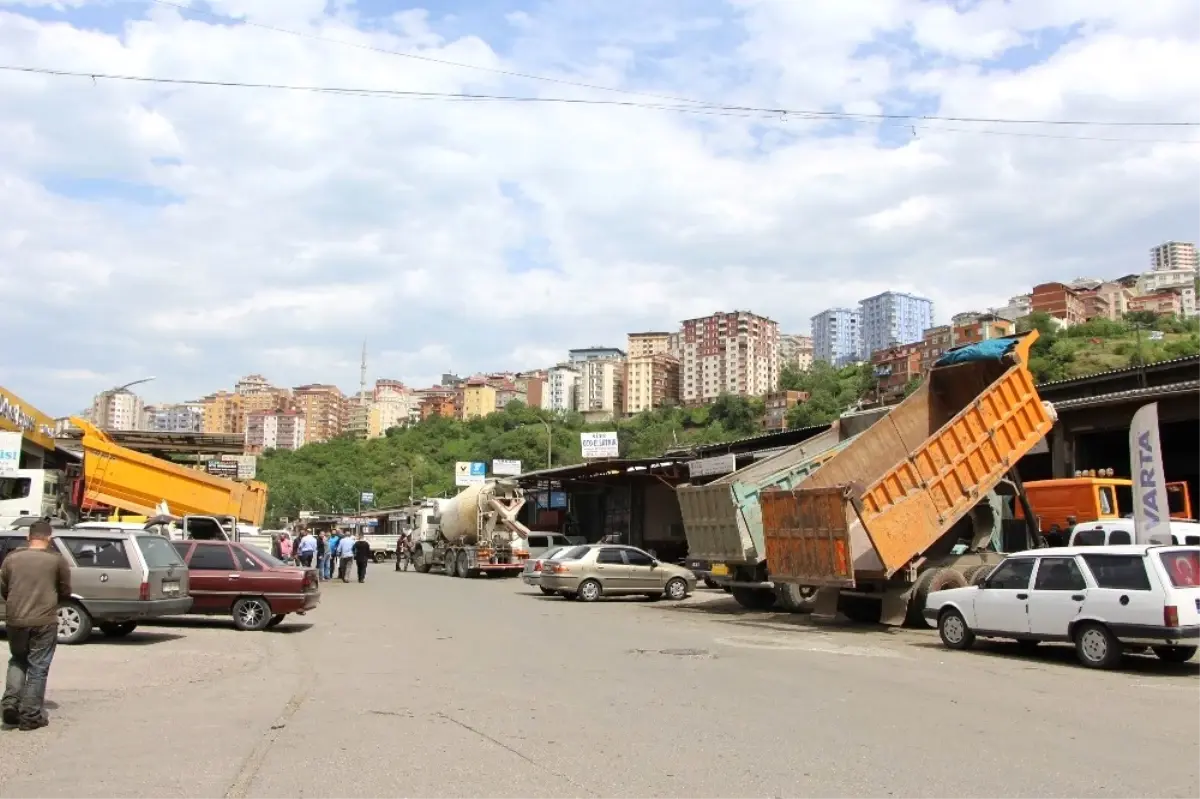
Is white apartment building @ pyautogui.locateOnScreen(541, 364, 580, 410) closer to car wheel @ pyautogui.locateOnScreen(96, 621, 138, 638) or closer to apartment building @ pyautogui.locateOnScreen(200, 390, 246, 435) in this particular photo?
apartment building @ pyautogui.locateOnScreen(200, 390, 246, 435)

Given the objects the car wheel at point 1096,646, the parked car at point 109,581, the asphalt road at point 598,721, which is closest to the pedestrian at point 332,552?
the asphalt road at point 598,721

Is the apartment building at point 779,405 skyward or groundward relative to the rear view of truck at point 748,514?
skyward

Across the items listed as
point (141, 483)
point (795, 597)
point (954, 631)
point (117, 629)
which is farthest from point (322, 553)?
point (954, 631)

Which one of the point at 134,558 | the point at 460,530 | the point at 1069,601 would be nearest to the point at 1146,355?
the point at 460,530

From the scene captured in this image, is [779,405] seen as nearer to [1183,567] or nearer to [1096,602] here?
[1096,602]

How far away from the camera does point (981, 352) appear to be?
63.2 feet

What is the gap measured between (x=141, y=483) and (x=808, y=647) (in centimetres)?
1939

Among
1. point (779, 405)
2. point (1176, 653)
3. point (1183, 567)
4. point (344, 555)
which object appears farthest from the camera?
point (779, 405)

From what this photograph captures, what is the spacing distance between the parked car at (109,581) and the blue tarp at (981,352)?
14884mm

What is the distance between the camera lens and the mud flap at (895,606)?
16828 mm

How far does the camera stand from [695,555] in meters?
20.9

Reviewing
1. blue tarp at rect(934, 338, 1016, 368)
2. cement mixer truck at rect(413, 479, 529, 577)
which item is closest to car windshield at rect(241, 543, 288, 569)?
blue tarp at rect(934, 338, 1016, 368)

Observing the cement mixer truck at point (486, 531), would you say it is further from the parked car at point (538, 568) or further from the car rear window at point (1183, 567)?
the car rear window at point (1183, 567)

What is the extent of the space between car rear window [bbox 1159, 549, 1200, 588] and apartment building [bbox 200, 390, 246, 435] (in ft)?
599
